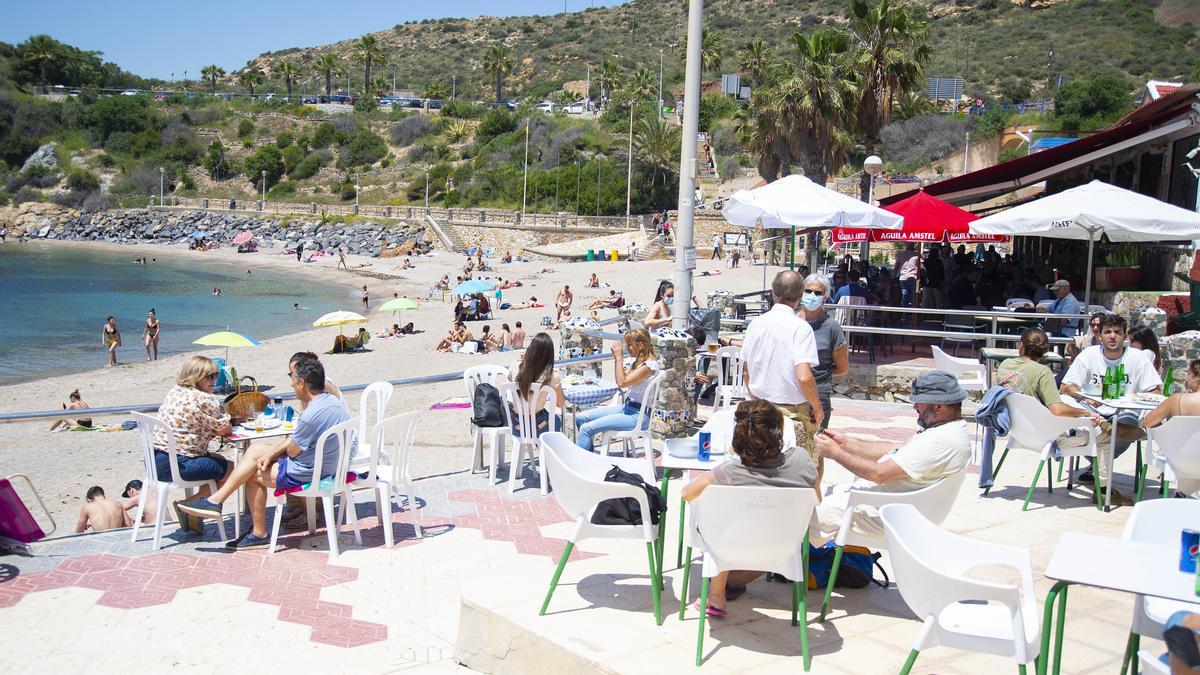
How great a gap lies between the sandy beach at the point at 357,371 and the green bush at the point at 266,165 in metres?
37.3

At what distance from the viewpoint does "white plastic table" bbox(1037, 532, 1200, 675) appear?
2990 millimetres

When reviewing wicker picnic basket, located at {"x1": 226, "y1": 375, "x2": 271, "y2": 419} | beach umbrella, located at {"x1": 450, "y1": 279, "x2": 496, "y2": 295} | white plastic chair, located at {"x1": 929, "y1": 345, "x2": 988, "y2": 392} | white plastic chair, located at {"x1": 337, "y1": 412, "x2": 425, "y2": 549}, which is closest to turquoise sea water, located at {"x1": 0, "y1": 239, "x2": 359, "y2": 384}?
beach umbrella, located at {"x1": 450, "y1": 279, "x2": 496, "y2": 295}

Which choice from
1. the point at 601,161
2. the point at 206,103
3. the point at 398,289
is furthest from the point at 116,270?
the point at 206,103

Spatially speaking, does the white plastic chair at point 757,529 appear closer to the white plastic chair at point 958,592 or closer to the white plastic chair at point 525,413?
the white plastic chair at point 958,592

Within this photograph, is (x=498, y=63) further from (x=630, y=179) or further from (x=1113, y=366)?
(x=1113, y=366)

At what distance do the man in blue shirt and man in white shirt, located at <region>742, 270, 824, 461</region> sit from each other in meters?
2.65

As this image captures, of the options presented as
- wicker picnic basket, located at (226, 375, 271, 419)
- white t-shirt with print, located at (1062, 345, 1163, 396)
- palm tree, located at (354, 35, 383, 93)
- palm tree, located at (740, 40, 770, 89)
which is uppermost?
palm tree, located at (354, 35, 383, 93)

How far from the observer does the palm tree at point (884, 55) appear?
24.0 meters

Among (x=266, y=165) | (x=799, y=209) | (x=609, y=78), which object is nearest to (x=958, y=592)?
(x=799, y=209)

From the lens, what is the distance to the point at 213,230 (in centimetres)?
7238

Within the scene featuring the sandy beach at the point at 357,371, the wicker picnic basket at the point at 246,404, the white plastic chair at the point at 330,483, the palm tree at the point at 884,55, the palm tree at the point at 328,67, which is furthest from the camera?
the palm tree at the point at 328,67

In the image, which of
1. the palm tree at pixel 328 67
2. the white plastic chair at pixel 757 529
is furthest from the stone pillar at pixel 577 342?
the palm tree at pixel 328 67

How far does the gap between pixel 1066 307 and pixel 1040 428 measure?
510 centimetres

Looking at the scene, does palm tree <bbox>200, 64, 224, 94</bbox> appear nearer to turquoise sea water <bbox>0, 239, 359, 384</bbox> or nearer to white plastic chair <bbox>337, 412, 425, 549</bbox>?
turquoise sea water <bbox>0, 239, 359, 384</bbox>
